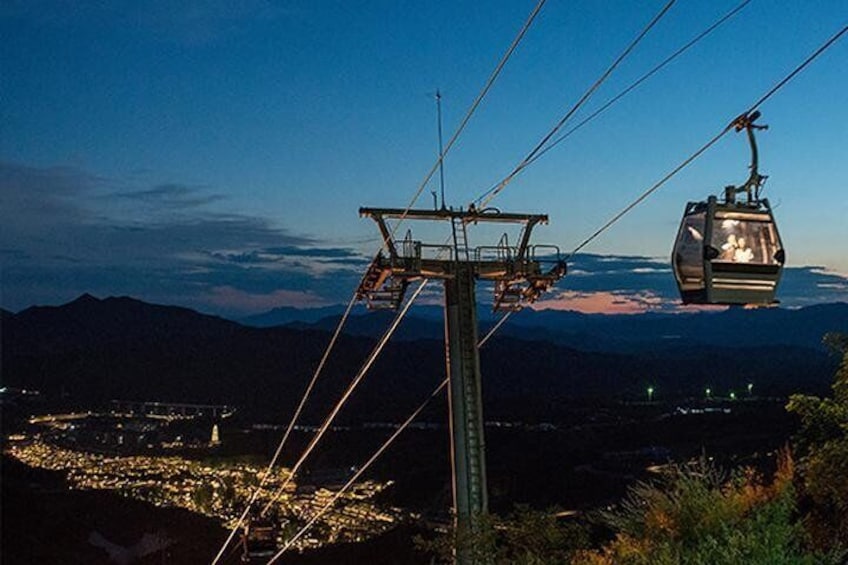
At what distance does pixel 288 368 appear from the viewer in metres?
96.9

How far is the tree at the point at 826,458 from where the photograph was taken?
29.1ft

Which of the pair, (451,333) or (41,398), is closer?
(451,333)

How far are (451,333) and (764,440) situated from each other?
41523 millimetres

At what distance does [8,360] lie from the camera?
300 feet

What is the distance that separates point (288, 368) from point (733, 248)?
3697 inches

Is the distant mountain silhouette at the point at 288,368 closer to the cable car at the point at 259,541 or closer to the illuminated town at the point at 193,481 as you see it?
the illuminated town at the point at 193,481

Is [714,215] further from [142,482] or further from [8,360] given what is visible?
[8,360]

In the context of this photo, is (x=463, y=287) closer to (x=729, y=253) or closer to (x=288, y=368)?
(x=729, y=253)

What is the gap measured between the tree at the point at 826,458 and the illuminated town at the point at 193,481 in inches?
697

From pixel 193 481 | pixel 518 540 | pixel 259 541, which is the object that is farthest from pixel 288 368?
pixel 518 540

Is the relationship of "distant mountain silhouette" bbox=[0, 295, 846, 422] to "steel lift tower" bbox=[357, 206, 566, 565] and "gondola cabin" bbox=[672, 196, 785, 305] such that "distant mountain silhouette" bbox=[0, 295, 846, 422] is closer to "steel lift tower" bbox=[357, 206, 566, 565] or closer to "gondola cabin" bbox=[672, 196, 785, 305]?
"steel lift tower" bbox=[357, 206, 566, 565]

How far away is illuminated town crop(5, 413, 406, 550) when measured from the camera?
115ft

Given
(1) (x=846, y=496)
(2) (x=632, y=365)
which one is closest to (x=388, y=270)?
(1) (x=846, y=496)

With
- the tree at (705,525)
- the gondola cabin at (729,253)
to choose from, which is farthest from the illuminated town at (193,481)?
the gondola cabin at (729,253)
